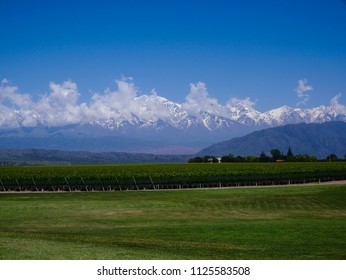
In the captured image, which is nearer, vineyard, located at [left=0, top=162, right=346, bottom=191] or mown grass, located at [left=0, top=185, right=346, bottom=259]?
mown grass, located at [left=0, top=185, right=346, bottom=259]

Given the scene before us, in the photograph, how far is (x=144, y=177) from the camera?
77750mm

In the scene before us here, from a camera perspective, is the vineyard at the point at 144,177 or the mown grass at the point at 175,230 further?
the vineyard at the point at 144,177

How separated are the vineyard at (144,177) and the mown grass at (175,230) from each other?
29.1m

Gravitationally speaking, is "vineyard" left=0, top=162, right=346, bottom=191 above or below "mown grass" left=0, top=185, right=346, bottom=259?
above

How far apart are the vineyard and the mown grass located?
95.4 ft

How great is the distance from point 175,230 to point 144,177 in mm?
50298

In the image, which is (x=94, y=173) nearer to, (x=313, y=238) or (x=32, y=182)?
(x=32, y=182)

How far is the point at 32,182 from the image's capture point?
77.7 metres

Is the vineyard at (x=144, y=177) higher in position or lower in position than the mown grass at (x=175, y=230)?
higher

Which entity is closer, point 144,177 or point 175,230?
point 175,230

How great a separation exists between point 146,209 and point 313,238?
20243mm

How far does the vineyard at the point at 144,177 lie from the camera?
77500 mm

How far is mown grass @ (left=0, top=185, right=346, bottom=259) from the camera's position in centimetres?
1941
